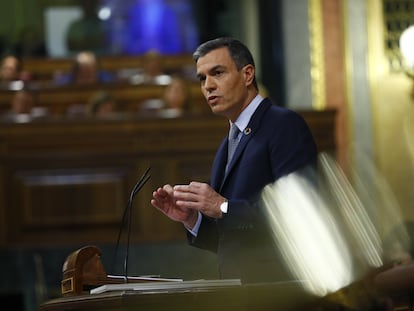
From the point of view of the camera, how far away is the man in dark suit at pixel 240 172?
9.94 feet

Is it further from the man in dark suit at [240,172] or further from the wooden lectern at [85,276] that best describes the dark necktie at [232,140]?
the wooden lectern at [85,276]

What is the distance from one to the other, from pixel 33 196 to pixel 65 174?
28 centimetres

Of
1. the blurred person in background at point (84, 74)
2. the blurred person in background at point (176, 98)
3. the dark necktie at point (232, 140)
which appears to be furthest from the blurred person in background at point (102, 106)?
the dark necktie at point (232, 140)

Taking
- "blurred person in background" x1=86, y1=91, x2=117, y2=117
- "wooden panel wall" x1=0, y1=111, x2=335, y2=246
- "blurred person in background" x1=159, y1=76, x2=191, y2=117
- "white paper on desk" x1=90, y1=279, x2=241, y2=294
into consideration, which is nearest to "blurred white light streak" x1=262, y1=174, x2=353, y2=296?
"white paper on desk" x1=90, y1=279, x2=241, y2=294

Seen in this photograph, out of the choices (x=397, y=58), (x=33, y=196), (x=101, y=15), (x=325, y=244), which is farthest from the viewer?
(x=101, y=15)

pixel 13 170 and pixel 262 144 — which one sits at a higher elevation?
pixel 262 144

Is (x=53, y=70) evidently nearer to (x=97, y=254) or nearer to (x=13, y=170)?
(x=13, y=170)

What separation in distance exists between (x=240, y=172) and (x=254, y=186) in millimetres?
66

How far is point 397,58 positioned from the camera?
9984 millimetres

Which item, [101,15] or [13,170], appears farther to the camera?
[101,15]

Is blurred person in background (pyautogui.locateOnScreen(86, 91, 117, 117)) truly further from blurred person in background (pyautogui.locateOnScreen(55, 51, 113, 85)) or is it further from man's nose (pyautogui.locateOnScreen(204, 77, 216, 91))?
man's nose (pyautogui.locateOnScreen(204, 77, 216, 91))

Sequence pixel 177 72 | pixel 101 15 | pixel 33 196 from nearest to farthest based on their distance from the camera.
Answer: pixel 33 196
pixel 177 72
pixel 101 15

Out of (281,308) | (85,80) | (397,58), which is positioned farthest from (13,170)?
(281,308)

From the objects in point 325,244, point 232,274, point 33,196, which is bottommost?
point 33,196
